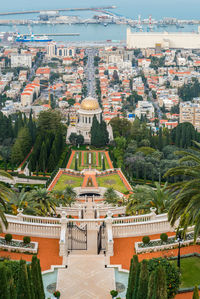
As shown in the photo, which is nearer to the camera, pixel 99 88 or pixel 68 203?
pixel 68 203

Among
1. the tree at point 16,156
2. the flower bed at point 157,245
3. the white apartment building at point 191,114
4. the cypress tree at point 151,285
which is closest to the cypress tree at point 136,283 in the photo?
the cypress tree at point 151,285

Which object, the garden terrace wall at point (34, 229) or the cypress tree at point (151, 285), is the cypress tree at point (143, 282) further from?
the garden terrace wall at point (34, 229)

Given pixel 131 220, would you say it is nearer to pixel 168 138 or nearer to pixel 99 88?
pixel 168 138

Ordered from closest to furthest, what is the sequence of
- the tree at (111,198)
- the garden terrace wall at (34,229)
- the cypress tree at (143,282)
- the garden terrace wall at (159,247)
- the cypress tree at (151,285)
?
the cypress tree at (151,285) < the cypress tree at (143,282) < the garden terrace wall at (159,247) < the garden terrace wall at (34,229) < the tree at (111,198)

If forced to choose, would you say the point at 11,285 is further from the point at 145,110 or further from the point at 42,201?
the point at 145,110

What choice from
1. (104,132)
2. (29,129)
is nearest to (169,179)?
(104,132)
